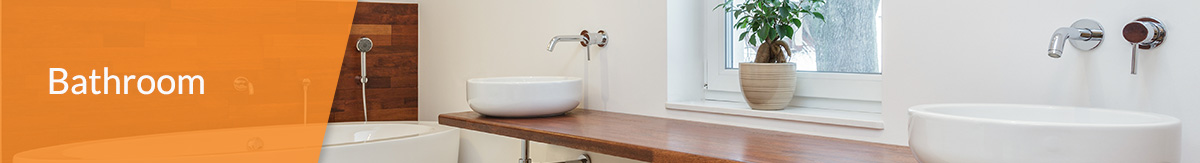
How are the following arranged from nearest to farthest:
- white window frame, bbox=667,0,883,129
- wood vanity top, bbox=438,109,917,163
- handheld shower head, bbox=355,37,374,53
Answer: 1. wood vanity top, bbox=438,109,917,163
2. white window frame, bbox=667,0,883,129
3. handheld shower head, bbox=355,37,374,53

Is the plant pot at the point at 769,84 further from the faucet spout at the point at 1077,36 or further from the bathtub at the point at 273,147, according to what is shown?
the bathtub at the point at 273,147

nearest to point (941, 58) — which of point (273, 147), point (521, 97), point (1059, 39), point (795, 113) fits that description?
point (1059, 39)

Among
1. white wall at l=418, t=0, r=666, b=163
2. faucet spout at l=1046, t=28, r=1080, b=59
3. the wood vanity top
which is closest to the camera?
faucet spout at l=1046, t=28, r=1080, b=59

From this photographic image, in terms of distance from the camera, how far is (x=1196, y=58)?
51.8 inches

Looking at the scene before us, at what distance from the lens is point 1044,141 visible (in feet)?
3.50

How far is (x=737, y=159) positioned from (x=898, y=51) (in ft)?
1.53

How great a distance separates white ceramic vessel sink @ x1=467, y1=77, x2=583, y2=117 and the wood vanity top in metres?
0.02

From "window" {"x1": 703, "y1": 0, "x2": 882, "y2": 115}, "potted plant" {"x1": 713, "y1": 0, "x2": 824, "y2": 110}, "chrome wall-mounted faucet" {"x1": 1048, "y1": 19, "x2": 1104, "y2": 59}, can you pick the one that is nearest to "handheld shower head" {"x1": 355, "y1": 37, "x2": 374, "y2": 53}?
"window" {"x1": 703, "y1": 0, "x2": 882, "y2": 115}

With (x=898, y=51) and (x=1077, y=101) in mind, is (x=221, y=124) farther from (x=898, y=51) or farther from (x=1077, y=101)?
(x=1077, y=101)

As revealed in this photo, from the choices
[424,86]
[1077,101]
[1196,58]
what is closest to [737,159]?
[1077,101]

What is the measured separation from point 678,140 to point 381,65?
1975 mm

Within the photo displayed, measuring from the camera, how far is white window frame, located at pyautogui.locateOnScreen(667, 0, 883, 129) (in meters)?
1.90
